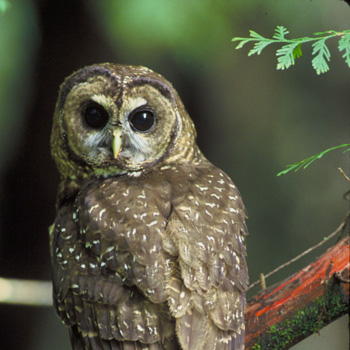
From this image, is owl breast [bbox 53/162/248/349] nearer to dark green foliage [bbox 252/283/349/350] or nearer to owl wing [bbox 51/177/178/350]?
owl wing [bbox 51/177/178/350]

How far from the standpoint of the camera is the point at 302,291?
1.56m

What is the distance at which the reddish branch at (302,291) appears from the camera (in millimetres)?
1554

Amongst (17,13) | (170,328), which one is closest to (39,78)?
(17,13)

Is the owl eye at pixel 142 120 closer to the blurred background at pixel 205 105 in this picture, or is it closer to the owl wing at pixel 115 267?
the owl wing at pixel 115 267

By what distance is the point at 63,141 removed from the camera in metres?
1.81

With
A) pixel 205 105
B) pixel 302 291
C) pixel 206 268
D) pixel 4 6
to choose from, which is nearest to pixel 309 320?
pixel 302 291

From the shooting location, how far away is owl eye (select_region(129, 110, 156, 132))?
5.54ft

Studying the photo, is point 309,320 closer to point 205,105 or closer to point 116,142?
point 116,142

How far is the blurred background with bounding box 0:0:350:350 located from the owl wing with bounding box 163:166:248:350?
28.4 inches

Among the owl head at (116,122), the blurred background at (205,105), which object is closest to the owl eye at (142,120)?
the owl head at (116,122)

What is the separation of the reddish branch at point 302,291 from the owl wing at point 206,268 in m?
0.10

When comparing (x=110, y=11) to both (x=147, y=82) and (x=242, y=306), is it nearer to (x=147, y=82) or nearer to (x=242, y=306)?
(x=147, y=82)

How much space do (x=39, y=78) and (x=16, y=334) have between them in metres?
1.15

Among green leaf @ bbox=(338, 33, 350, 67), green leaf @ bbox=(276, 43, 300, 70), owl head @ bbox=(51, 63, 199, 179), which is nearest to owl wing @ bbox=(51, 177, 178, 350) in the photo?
owl head @ bbox=(51, 63, 199, 179)
